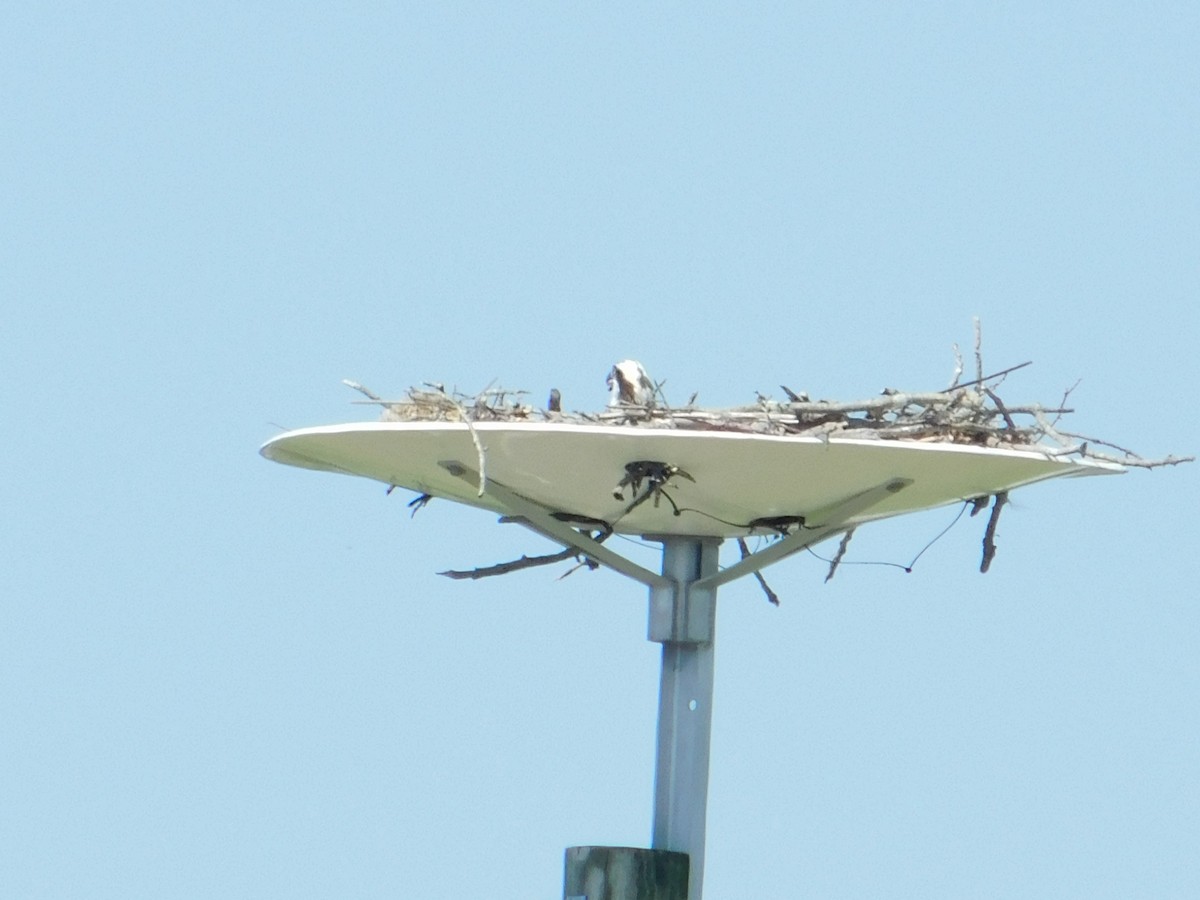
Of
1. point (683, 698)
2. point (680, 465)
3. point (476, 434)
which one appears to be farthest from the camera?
point (683, 698)

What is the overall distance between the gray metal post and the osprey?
2.33 feet

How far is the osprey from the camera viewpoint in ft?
42.1

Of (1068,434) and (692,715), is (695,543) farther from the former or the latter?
(1068,434)

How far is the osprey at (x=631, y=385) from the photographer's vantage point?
42.1 ft

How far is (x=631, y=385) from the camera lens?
1288cm

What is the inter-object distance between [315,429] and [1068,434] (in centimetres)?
324

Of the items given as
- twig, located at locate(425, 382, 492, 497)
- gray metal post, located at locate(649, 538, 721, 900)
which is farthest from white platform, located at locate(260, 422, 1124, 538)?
gray metal post, located at locate(649, 538, 721, 900)

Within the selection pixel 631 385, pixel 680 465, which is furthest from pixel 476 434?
pixel 631 385

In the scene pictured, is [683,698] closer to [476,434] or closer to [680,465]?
[680,465]

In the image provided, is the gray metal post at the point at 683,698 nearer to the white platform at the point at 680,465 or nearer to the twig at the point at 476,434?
the white platform at the point at 680,465

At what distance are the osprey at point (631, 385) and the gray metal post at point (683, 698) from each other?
0.71 meters

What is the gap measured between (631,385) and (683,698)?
1527 millimetres

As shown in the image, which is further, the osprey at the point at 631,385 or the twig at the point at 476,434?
the osprey at the point at 631,385

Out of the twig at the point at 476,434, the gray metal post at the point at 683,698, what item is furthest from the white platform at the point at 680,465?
the gray metal post at the point at 683,698
